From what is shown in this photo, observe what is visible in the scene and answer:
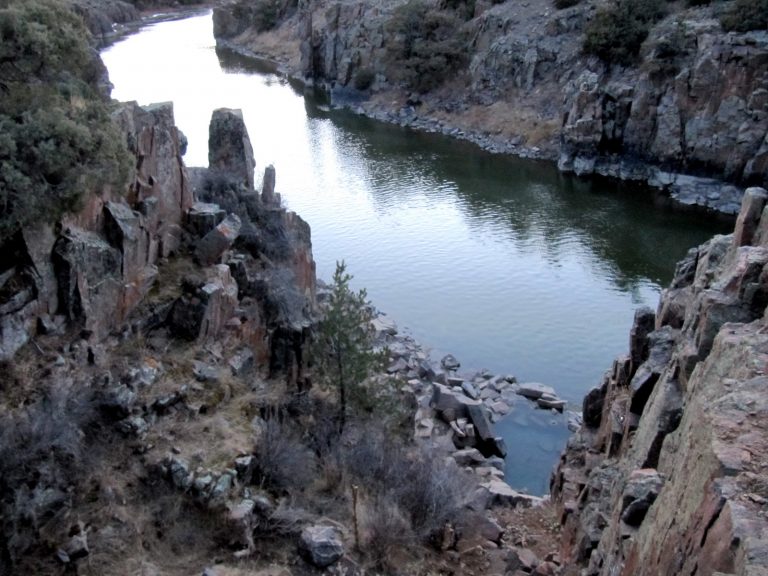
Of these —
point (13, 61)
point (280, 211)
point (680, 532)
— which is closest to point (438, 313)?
point (280, 211)

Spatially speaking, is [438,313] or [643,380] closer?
[643,380]

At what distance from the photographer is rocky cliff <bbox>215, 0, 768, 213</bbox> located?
142 feet

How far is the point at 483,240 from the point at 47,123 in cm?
2588

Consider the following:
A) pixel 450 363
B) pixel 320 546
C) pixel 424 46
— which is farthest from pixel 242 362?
pixel 424 46

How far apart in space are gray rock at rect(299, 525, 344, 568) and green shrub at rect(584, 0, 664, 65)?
45.9 metres

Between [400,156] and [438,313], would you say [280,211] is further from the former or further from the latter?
[400,156]

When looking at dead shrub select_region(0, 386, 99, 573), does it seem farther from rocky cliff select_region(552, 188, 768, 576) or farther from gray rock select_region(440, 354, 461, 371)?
gray rock select_region(440, 354, 461, 371)

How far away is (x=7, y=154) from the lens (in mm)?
13250

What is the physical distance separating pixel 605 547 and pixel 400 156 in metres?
42.3

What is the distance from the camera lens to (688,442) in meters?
9.02

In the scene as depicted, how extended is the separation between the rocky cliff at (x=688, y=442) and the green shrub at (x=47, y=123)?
10625 mm

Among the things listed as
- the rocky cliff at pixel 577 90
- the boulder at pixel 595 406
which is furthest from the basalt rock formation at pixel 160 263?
the rocky cliff at pixel 577 90

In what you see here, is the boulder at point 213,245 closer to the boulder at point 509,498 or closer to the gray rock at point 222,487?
the gray rock at point 222,487

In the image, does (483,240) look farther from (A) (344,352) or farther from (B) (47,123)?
(B) (47,123)
